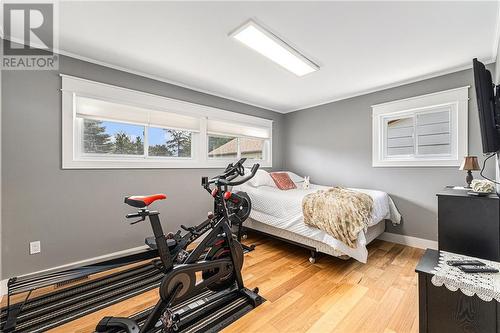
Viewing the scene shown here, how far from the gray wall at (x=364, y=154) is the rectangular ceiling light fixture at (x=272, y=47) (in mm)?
1467

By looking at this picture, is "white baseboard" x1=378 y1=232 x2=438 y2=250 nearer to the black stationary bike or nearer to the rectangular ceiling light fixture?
the black stationary bike

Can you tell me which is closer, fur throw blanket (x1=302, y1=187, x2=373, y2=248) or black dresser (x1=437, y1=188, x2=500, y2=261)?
black dresser (x1=437, y1=188, x2=500, y2=261)

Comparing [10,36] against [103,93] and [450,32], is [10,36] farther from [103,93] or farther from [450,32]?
[450,32]

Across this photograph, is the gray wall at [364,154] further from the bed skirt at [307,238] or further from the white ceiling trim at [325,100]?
the bed skirt at [307,238]

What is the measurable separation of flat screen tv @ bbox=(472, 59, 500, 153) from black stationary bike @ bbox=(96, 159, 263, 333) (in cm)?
165

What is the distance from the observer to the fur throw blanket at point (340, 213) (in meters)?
2.24

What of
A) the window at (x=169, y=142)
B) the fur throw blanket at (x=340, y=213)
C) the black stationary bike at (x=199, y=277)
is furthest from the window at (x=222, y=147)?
the fur throw blanket at (x=340, y=213)

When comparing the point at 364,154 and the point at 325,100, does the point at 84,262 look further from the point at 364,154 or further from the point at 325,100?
the point at 325,100

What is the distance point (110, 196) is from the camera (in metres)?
2.57

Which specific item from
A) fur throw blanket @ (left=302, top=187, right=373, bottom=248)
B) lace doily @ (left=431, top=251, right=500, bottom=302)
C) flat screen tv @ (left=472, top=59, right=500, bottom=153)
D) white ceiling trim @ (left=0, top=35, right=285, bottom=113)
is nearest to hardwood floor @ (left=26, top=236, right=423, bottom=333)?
fur throw blanket @ (left=302, top=187, right=373, bottom=248)

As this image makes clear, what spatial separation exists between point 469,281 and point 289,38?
7.32 ft

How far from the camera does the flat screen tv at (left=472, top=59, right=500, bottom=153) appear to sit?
145 cm

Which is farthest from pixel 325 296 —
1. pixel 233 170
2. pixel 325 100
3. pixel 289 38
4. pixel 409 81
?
pixel 325 100

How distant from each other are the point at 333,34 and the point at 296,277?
2.43 meters
